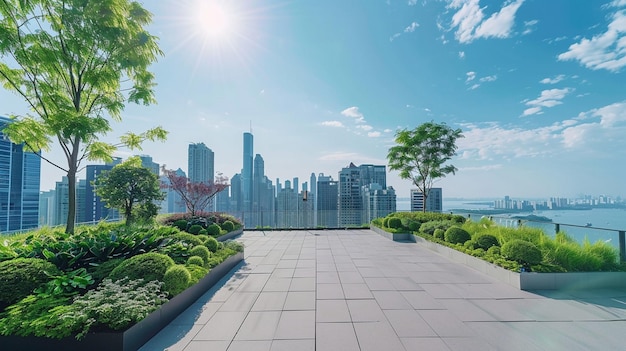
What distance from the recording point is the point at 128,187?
29.6ft

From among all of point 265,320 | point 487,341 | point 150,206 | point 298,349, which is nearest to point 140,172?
point 150,206

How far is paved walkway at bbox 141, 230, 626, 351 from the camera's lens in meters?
2.69

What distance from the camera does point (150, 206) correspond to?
949 cm

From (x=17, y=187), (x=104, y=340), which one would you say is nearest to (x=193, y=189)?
(x=104, y=340)

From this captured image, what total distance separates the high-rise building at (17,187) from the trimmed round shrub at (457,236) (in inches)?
1124

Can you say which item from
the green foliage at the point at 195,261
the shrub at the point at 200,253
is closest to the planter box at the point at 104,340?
the green foliage at the point at 195,261

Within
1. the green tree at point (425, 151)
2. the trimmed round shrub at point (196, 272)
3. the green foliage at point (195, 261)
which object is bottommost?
the trimmed round shrub at point (196, 272)

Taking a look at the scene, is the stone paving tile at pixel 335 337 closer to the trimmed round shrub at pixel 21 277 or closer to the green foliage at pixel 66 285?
the green foliage at pixel 66 285

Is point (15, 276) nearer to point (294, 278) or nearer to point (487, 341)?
point (294, 278)

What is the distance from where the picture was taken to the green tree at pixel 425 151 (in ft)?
41.2

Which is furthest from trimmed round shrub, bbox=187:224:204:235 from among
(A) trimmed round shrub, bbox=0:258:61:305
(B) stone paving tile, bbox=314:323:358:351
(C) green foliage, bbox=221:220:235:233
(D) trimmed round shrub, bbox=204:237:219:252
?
(B) stone paving tile, bbox=314:323:358:351

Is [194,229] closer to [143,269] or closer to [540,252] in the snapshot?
[143,269]

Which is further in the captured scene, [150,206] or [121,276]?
[150,206]

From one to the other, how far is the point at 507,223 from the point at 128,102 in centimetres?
1281
